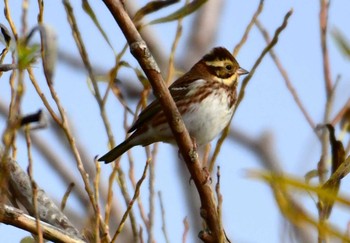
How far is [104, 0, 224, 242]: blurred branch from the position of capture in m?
1.97

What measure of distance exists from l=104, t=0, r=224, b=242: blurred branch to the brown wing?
1.81m

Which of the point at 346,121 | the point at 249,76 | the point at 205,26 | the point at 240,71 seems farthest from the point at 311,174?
the point at 205,26

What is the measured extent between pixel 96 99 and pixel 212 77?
1885mm

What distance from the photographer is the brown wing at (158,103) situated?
4379 millimetres

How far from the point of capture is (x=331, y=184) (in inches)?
64.2

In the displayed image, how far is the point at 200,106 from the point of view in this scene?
14.5 ft

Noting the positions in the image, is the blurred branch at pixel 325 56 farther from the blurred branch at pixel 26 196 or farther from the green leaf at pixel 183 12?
the blurred branch at pixel 26 196

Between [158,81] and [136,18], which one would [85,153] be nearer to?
[136,18]

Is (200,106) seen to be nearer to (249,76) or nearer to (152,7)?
(152,7)

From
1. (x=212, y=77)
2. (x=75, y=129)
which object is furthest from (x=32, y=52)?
(x=75, y=129)

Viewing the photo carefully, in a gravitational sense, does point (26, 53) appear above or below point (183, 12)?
below

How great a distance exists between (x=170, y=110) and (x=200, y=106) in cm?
221

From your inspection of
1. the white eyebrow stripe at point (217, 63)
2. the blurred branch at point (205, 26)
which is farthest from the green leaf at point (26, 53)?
the blurred branch at point (205, 26)

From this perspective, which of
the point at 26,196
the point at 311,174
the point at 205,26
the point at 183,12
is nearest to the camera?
the point at 26,196
